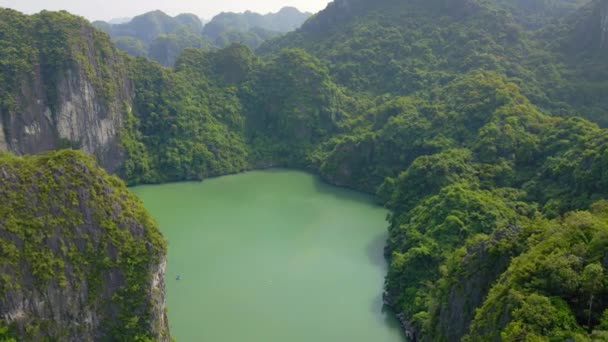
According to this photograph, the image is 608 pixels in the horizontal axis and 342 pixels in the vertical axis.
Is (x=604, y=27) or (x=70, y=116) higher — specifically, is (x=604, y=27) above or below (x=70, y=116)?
above

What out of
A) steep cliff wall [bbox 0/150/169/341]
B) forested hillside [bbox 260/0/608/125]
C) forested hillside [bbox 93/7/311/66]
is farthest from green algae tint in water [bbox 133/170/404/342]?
forested hillside [bbox 93/7/311/66]

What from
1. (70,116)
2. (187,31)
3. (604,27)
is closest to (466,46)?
(604,27)

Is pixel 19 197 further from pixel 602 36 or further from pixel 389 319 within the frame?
pixel 602 36

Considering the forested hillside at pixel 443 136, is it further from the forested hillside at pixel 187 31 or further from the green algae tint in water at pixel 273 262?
the forested hillside at pixel 187 31

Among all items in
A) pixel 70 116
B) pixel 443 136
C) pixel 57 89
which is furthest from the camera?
pixel 70 116

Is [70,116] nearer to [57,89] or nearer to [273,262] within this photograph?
[57,89]

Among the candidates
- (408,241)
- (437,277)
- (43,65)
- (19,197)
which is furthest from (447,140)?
(43,65)
